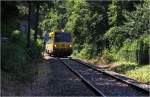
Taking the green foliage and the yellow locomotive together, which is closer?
the green foliage

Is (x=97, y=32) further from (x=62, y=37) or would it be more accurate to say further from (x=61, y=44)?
(x=62, y=37)

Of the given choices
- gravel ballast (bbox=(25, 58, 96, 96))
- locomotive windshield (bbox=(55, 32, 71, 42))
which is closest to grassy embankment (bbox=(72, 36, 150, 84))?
gravel ballast (bbox=(25, 58, 96, 96))

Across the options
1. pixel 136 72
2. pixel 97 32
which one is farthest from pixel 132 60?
pixel 97 32

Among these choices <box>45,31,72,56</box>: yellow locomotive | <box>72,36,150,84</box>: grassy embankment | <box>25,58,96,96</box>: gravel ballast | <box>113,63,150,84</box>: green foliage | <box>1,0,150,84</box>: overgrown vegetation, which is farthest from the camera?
<box>45,31,72,56</box>: yellow locomotive

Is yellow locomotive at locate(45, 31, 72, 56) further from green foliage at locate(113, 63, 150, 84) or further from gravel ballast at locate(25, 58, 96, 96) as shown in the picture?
gravel ballast at locate(25, 58, 96, 96)

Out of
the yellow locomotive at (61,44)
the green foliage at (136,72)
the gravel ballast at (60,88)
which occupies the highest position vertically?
the yellow locomotive at (61,44)

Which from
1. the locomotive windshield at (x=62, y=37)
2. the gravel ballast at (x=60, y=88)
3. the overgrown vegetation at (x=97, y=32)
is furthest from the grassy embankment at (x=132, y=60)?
the locomotive windshield at (x=62, y=37)

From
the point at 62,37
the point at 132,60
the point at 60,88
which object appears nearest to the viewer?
the point at 60,88

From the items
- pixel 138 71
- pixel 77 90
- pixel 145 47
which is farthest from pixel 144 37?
pixel 77 90

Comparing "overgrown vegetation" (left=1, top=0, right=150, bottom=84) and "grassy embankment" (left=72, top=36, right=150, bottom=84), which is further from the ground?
"overgrown vegetation" (left=1, top=0, right=150, bottom=84)

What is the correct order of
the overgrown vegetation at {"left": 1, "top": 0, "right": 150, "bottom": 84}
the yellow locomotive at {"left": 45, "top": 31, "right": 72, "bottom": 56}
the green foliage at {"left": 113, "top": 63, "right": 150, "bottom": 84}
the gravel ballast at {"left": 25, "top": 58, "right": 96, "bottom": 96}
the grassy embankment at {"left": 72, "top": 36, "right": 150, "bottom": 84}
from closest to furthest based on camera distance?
the gravel ballast at {"left": 25, "top": 58, "right": 96, "bottom": 96}
the overgrown vegetation at {"left": 1, "top": 0, "right": 150, "bottom": 84}
the green foliage at {"left": 113, "top": 63, "right": 150, "bottom": 84}
the grassy embankment at {"left": 72, "top": 36, "right": 150, "bottom": 84}
the yellow locomotive at {"left": 45, "top": 31, "right": 72, "bottom": 56}

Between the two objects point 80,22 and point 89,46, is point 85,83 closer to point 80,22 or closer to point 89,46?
point 89,46

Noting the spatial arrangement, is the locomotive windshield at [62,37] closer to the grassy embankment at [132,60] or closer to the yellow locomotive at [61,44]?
the yellow locomotive at [61,44]

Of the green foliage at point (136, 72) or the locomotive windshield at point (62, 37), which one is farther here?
the locomotive windshield at point (62, 37)
